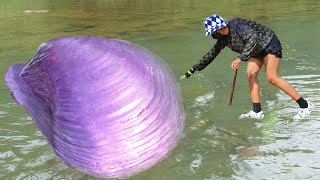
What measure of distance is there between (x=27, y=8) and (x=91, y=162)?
22.6 meters

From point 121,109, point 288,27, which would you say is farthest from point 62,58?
point 288,27

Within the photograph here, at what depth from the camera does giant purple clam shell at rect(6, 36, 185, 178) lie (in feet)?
13.3

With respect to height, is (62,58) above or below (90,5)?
above

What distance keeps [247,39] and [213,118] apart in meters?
1.20

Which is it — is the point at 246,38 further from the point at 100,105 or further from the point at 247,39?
the point at 100,105

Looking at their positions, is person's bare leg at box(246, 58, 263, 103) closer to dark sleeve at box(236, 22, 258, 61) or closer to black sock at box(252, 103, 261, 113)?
black sock at box(252, 103, 261, 113)

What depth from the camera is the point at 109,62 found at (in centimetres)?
434

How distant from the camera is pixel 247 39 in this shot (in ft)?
18.8

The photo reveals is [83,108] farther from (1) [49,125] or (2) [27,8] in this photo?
(2) [27,8]

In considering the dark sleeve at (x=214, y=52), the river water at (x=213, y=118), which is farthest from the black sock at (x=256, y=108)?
the dark sleeve at (x=214, y=52)

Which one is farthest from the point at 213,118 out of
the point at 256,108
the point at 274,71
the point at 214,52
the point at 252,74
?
the point at 274,71

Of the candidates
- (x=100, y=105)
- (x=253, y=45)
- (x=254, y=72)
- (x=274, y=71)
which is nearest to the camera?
(x=100, y=105)

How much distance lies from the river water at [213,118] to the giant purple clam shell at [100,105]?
0.47 metres

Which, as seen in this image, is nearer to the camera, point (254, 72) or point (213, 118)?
point (254, 72)
